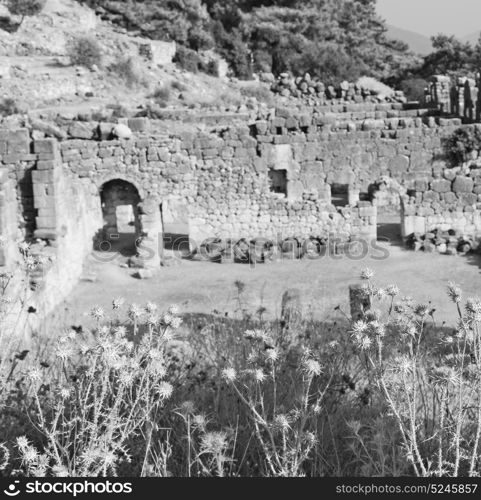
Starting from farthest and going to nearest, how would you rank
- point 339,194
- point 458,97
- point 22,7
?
1. point 22,7
2. point 458,97
3. point 339,194

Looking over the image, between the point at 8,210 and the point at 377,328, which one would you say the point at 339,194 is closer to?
the point at 8,210

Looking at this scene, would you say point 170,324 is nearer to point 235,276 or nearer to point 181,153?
point 235,276

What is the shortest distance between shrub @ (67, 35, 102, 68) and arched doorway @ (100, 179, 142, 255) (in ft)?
64.0

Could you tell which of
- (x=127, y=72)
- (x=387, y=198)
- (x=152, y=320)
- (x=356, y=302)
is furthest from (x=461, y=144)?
(x=152, y=320)

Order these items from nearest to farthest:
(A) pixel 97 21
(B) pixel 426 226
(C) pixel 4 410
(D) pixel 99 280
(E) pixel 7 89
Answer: (C) pixel 4 410, (D) pixel 99 280, (B) pixel 426 226, (E) pixel 7 89, (A) pixel 97 21

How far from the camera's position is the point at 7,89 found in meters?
31.5

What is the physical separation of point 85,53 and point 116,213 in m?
20.3

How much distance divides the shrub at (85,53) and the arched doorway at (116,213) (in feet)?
64.0

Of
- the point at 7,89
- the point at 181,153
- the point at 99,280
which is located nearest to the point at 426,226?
the point at 181,153

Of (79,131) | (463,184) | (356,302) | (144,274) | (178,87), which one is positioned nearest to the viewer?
(356,302)

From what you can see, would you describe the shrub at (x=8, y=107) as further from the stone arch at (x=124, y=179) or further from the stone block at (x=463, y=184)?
the stone block at (x=463, y=184)

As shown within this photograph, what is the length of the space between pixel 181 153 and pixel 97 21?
31.5 m

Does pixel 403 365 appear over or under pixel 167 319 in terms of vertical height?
under

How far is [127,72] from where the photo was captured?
37.1 meters
